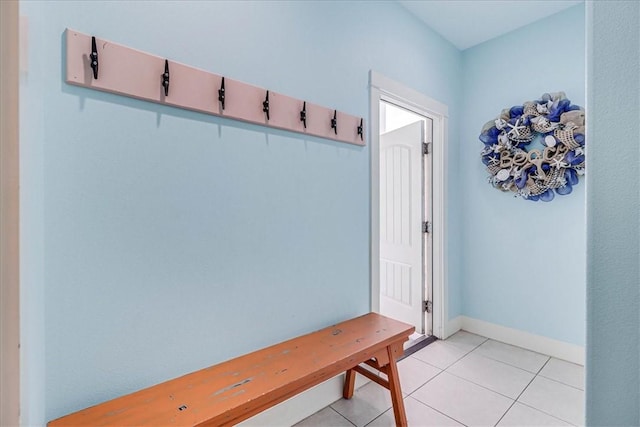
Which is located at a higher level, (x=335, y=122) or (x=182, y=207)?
(x=335, y=122)

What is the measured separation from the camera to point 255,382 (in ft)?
3.82

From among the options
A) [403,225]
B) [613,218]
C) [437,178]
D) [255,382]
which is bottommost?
[255,382]

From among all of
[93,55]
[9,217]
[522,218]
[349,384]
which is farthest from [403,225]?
[9,217]

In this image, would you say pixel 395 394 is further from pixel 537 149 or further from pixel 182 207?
pixel 537 149

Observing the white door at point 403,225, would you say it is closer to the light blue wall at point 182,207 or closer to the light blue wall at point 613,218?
the light blue wall at point 182,207

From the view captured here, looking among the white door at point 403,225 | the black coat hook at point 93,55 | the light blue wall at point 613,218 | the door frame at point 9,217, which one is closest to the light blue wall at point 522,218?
the white door at point 403,225

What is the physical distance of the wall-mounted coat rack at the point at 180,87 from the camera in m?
1.01

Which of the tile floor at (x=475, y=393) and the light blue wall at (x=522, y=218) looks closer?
the tile floor at (x=475, y=393)

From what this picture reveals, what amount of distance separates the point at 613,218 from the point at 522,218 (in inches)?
92.9

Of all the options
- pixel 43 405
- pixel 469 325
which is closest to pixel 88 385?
pixel 43 405

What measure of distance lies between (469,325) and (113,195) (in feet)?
9.86

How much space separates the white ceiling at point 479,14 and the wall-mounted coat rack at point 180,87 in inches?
54.1

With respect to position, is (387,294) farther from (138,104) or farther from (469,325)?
(138,104)

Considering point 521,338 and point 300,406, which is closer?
point 300,406
